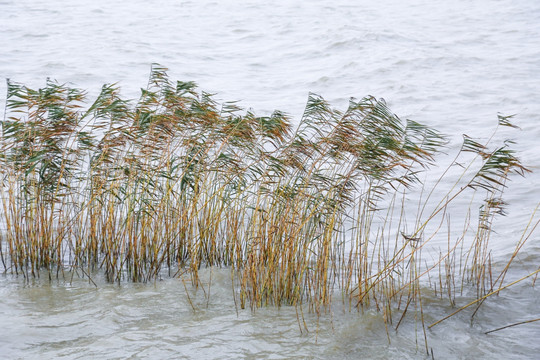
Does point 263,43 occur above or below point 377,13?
below

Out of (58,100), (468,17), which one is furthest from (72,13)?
(58,100)

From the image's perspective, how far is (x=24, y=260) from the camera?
672 centimetres

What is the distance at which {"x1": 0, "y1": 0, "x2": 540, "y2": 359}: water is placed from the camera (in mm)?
5297

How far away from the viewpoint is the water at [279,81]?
17.4 ft

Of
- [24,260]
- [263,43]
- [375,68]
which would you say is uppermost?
[263,43]

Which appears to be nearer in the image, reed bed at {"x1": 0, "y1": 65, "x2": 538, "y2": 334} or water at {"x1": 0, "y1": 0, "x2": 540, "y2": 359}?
water at {"x1": 0, "y1": 0, "x2": 540, "y2": 359}

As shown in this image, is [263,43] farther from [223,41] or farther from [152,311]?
[152,311]

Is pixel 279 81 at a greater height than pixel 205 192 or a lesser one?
greater

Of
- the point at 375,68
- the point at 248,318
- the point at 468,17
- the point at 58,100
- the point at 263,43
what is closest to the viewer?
the point at 248,318

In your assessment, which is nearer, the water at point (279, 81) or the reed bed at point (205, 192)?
the water at point (279, 81)

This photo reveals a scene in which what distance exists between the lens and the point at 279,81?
18672mm

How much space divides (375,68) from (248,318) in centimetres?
1524

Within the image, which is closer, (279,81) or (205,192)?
(205,192)

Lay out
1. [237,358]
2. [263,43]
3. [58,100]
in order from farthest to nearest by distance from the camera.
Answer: [263,43] < [58,100] < [237,358]
